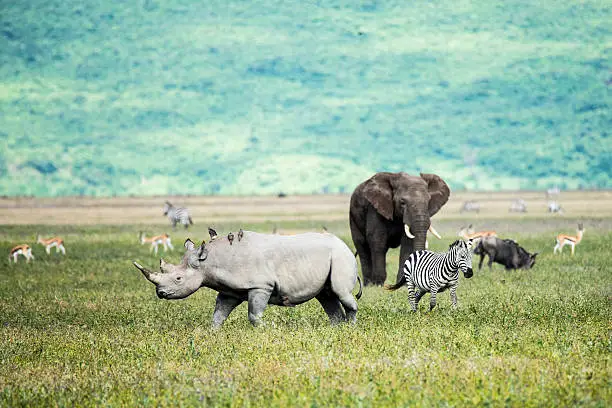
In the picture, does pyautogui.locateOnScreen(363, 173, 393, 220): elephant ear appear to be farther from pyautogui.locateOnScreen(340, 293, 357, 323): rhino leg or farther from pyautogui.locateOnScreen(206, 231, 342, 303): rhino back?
pyautogui.locateOnScreen(206, 231, 342, 303): rhino back

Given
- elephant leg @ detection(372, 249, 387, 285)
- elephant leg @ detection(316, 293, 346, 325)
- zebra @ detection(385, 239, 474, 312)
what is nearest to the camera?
A: elephant leg @ detection(316, 293, 346, 325)

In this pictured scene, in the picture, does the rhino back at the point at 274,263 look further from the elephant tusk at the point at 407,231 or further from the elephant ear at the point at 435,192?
the elephant ear at the point at 435,192

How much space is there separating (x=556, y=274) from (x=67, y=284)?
521 inches

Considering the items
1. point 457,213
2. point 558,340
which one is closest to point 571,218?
point 457,213

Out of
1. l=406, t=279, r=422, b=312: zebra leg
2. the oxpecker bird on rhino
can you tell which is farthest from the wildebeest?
A: the oxpecker bird on rhino

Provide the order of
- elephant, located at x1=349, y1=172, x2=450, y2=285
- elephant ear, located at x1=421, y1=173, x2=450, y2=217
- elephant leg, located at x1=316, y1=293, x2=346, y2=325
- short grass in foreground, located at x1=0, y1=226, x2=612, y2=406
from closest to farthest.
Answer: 1. short grass in foreground, located at x1=0, y1=226, x2=612, y2=406
2. elephant leg, located at x1=316, y1=293, x2=346, y2=325
3. elephant, located at x1=349, y1=172, x2=450, y2=285
4. elephant ear, located at x1=421, y1=173, x2=450, y2=217

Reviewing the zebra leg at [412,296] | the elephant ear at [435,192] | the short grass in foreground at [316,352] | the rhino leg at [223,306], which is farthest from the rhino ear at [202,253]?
the elephant ear at [435,192]

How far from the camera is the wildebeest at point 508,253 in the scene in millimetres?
30266

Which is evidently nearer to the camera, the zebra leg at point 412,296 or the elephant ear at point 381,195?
the zebra leg at point 412,296

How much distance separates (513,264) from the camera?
30.2m

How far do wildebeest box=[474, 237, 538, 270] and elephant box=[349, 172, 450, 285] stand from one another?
5.39 metres

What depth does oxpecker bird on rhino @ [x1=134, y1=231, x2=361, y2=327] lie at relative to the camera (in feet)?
51.3

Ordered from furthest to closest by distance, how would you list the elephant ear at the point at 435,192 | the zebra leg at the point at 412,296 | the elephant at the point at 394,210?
the elephant ear at the point at 435,192
the elephant at the point at 394,210
the zebra leg at the point at 412,296

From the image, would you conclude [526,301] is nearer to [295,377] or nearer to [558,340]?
[558,340]
